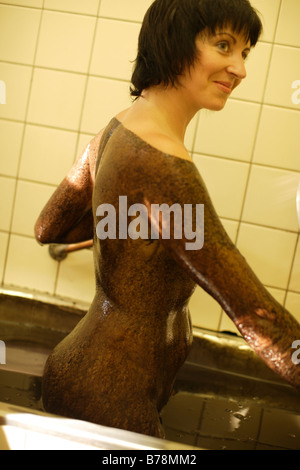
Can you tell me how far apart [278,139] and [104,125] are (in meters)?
0.50

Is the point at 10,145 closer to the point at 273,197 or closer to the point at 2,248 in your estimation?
the point at 2,248

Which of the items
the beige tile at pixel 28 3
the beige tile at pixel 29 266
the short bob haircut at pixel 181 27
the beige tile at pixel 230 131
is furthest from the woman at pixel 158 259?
the beige tile at pixel 28 3

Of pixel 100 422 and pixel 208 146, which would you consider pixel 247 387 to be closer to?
pixel 100 422

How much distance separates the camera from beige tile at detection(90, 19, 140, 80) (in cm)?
139

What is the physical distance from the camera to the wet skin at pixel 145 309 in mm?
608

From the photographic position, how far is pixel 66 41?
1.42m

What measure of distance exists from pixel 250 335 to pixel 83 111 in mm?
1012

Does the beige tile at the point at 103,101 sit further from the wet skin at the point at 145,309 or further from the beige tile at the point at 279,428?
the beige tile at the point at 279,428

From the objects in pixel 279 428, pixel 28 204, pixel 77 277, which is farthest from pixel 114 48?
pixel 279 428

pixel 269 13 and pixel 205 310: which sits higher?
pixel 269 13

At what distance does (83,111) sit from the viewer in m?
1.44

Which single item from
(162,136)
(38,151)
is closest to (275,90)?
(38,151)

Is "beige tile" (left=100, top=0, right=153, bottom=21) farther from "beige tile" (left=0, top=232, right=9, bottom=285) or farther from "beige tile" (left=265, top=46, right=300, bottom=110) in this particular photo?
"beige tile" (left=0, top=232, right=9, bottom=285)
